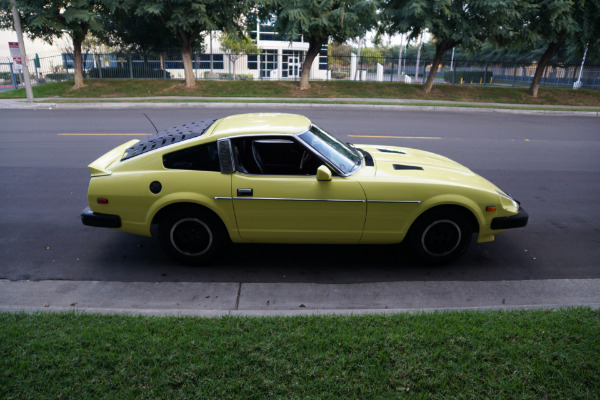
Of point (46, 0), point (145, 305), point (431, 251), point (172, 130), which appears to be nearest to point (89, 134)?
point (172, 130)

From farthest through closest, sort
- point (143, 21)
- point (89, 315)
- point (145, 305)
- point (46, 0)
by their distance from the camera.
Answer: point (143, 21), point (46, 0), point (145, 305), point (89, 315)

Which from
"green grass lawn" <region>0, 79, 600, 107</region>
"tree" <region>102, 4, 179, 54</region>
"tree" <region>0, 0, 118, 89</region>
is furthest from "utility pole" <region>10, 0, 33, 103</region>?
"tree" <region>102, 4, 179, 54</region>

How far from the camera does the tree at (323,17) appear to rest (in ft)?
72.3

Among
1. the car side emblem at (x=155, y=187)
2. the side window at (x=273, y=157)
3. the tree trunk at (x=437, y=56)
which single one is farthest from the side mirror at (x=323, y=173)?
the tree trunk at (x=437, y=56)

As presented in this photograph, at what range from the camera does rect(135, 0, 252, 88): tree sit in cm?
2198

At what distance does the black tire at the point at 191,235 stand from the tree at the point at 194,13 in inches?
766

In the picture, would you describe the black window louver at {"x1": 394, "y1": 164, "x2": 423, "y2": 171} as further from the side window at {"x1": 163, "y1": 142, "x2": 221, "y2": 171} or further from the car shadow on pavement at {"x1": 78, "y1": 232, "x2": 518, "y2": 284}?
the side window at {"x1": 163, "y1": 142, "x2": 221, "y2": 171}

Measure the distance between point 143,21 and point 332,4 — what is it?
1299 cm

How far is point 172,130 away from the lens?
5.50 m

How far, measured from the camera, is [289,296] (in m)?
4.39

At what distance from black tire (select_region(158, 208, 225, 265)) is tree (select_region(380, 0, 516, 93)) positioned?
19945 millimetres

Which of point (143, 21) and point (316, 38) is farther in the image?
point (143, 21)

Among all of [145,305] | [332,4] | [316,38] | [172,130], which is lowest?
[145,305]

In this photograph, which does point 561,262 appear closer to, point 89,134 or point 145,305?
point 145,305
